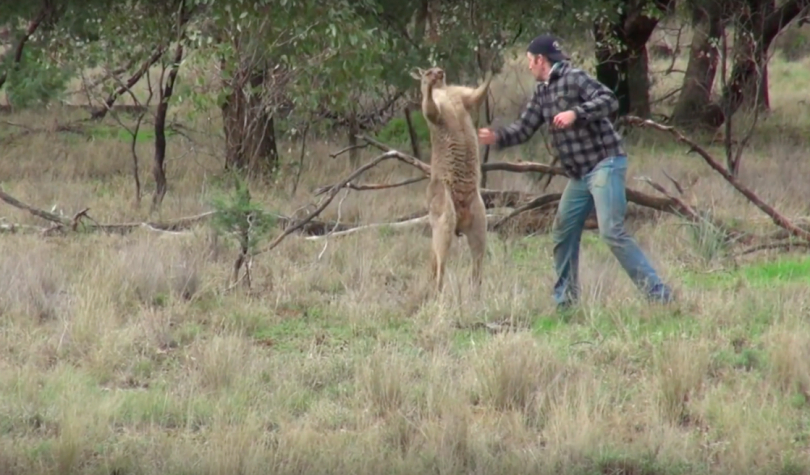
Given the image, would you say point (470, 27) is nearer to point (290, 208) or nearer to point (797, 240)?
point (290, 208)

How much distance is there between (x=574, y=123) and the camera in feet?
27.5

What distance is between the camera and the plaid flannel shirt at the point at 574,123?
8352 millimetres

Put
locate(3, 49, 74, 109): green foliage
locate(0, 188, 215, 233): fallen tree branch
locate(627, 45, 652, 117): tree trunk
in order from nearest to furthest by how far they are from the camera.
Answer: locate(0, 188, 215, 233): fallen tree branch
locate(3, 49, 74, 109): green foliage
locate(627, 45, 652, 117): tree trunk

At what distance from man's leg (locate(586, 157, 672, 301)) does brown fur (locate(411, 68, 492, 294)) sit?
1.03 meters

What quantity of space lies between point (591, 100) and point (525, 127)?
1.71ft

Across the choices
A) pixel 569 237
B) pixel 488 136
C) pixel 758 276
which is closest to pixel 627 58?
pixel 758 276

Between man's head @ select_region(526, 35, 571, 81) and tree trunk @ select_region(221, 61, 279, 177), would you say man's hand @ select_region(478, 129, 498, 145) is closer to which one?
man's head @ select_region(526, 35, 571, 81)

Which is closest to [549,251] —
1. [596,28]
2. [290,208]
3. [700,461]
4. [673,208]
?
[673,208]

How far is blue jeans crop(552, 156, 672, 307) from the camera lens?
27.6ft

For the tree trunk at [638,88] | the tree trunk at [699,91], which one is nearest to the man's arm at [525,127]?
the tree trunk at [699,91]

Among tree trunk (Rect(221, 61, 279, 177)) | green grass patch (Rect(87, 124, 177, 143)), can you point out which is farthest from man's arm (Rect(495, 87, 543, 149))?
green grass patch (Rect(87, 124, 177, 143))

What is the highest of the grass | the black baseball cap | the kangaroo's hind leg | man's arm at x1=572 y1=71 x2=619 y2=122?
the black baseball cap

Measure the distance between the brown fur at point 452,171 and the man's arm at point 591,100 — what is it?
940mm

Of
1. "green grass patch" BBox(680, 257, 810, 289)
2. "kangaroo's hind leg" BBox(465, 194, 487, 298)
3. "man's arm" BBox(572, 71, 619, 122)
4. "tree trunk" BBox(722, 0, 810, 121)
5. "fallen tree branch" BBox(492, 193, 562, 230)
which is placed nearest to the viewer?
"man's arm" BBox(572, 71, 619, 122)
